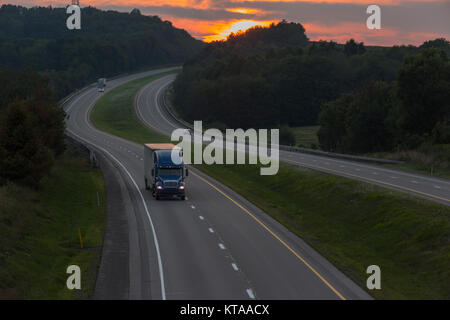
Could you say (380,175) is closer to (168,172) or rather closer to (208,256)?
(168,172)

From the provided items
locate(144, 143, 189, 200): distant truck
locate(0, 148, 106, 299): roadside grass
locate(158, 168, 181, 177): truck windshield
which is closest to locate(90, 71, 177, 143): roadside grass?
locate(144, 143, 189, 200): distant truck

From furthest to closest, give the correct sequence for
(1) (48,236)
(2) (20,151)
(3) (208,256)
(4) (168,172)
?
(4) (168,172) → (2) (20,151) → (1) (48,236) → (3) (208,256)

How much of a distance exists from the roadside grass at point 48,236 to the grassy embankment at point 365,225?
37.3 feet

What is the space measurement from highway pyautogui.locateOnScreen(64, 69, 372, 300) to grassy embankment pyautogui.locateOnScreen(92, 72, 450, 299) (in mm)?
1473

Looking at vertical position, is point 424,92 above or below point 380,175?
above

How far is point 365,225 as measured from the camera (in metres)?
38.1

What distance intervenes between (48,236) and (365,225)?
719 inches

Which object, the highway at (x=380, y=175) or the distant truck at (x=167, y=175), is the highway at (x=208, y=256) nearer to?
the distant truck at (x=167, y=175)

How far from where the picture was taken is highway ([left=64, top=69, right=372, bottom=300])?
24.2 m

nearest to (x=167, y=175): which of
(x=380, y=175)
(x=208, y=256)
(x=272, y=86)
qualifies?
(x=208, y=256)

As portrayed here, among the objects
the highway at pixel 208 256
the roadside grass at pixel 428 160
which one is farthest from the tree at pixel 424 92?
the highway at pixel 208 256

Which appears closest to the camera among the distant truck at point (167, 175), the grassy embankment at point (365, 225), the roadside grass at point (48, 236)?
the roadside grass at point (48, 236)

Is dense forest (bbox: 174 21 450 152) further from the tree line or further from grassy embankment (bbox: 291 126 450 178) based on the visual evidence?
grassy embankment (bbox: 291 126 450 178)

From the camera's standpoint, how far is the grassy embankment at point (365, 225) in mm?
27344
